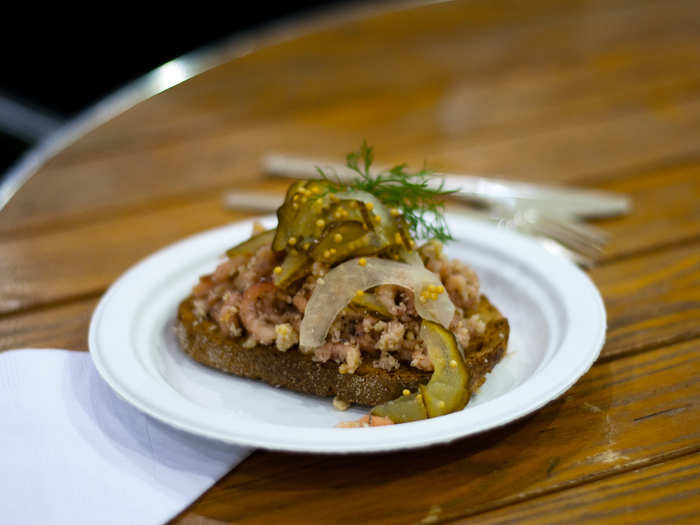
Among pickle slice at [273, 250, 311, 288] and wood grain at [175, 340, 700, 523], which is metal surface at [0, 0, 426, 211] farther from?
wood grain at [175, 340, 700, 523]

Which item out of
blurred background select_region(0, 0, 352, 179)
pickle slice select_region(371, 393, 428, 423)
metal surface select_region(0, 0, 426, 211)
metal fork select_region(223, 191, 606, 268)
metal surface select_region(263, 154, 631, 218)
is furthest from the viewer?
blurred background select_region(0, 0, 352, 179)

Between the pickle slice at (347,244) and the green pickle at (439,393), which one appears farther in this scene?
the pickle slice at (347,244)

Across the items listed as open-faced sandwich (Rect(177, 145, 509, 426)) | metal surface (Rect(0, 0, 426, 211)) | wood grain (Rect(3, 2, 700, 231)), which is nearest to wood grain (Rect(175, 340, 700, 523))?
open-faced sandwich (Rect(177, 145, 509, 426))

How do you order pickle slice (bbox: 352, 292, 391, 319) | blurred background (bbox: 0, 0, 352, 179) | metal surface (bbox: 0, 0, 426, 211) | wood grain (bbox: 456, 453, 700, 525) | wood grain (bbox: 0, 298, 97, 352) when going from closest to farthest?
1. wood grain (bbox: 456, 453, 700, 525)
2. pickle slice (bbox: 352, 292, 391, 319)
3. wood grain (bbox: 0, 298, 97, 352)
4. metal surface (bbox: 0, 0, 426, 211)
5. blurred background (bbox: 0, 0, 352, 179)

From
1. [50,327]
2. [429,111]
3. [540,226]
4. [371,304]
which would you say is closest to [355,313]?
[371,304]

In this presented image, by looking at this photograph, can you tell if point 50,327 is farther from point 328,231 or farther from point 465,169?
point 465,169

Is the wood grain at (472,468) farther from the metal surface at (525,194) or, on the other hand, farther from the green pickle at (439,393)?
the metal surface at (525,194)

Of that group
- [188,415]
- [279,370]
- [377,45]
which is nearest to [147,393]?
[188,415]

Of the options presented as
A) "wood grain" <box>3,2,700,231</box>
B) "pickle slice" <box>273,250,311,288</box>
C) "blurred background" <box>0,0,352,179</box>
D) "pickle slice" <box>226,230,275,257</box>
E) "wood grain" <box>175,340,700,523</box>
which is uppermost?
"blurred background" <box>0,0,352,179</box>

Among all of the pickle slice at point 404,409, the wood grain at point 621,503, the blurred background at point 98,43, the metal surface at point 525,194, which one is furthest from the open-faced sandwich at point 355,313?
the blurred background at point 98,43
